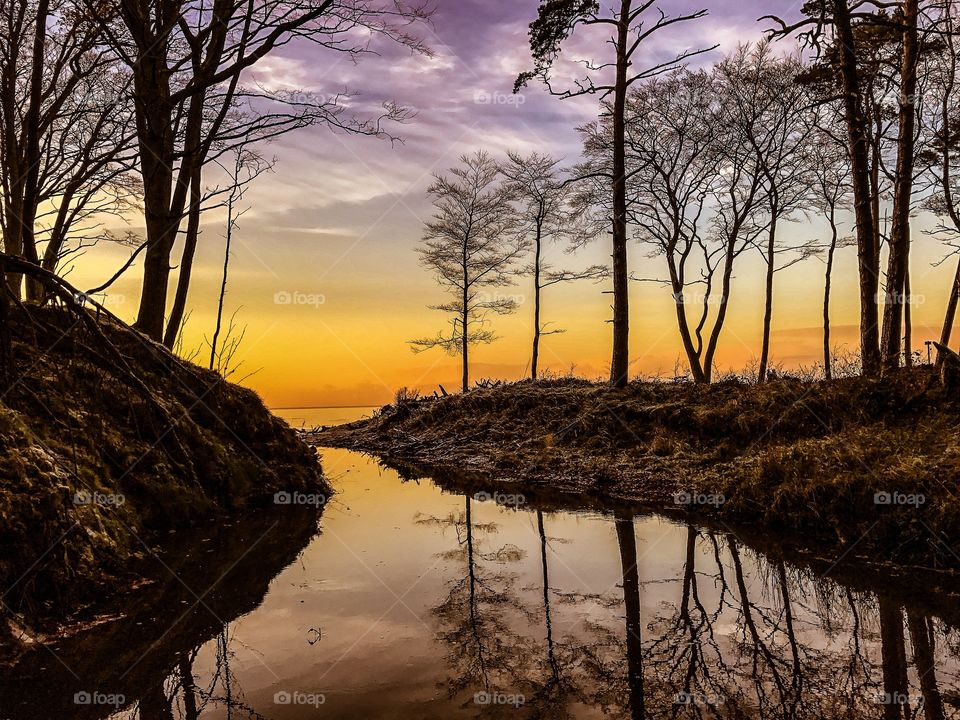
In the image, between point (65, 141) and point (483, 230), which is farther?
point (483, 230)

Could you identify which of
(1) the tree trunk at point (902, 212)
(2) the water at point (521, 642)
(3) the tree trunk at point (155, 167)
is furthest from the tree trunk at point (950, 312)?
(3) the tree trunk at point (155, 167)

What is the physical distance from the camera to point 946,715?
3002mm

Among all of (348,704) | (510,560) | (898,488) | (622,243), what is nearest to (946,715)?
(348,704)

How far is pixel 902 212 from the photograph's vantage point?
11945 mm

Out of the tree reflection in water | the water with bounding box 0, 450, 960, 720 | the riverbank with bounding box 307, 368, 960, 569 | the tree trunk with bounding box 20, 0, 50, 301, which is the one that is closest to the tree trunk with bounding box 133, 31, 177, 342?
the tree trunk with bounding box 20, 0, 50, 301

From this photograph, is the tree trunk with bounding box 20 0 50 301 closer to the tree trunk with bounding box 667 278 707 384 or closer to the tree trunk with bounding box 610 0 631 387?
the tree trunk with bounding box 610 0 631 387

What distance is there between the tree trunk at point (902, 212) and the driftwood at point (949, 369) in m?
2.22

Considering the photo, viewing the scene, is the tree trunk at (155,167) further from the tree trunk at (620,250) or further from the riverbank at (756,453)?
the tree trunk at (620,250)

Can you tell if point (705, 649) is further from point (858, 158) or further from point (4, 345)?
point (858, 158)

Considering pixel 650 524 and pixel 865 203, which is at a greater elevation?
pixel 865 203

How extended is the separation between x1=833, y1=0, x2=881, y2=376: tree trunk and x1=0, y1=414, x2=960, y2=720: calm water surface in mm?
6798

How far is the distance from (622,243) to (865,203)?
215 inches

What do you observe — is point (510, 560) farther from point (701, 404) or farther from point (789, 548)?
point (701, 404)

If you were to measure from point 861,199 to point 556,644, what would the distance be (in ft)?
37.5
